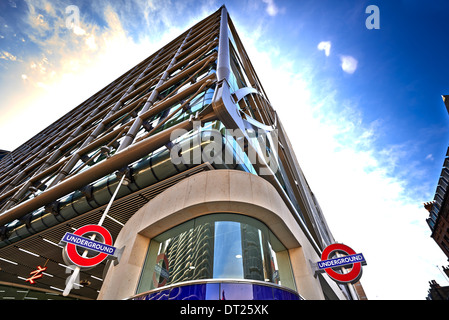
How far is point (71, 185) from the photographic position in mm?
11805

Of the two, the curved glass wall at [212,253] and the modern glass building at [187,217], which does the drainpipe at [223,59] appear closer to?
the modern glass building at [187,217]

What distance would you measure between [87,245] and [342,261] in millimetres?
8953

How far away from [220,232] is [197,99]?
11087 millimetres

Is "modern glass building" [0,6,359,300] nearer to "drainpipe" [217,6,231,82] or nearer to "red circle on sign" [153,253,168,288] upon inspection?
"red circle on sign" [153,253,168,288]

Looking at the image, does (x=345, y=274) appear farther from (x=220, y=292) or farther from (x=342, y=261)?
(x=220, y=292)

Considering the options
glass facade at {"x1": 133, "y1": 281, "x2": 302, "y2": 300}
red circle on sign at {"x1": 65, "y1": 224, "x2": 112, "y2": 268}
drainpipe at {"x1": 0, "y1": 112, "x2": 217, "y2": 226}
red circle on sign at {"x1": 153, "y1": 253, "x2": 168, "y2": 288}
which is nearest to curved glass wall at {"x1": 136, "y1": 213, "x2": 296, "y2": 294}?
red circle on sign at {"x1": 153, "y1": 253, "x2": 168, "y2": 288}

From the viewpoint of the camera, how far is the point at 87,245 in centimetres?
627

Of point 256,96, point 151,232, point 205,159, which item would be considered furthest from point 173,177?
point 256,96

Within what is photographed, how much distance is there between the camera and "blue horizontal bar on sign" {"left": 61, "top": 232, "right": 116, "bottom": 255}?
19.8 feet

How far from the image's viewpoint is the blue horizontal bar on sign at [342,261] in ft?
25.5

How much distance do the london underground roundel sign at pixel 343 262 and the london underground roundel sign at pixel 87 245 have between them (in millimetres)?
8234

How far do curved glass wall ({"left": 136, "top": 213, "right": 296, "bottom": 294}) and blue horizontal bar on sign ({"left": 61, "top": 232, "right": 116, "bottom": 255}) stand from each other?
2.02m

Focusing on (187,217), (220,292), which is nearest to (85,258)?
(187,217)
